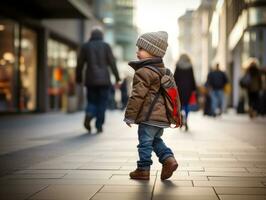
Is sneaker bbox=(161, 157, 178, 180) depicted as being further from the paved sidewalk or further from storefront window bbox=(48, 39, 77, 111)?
storefront window bbox=(48, 39, 77, 111)

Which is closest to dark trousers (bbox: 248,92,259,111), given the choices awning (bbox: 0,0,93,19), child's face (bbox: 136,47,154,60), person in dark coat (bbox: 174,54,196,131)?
person in dark coat (bbox: 174,54,196,131)

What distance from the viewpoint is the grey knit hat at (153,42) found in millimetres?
4906

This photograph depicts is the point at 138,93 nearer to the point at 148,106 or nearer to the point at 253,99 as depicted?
the point at 148,106

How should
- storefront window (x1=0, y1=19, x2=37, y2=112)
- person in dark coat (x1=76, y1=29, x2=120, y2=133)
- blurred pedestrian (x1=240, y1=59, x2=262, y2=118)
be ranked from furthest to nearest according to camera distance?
storefront window (x1=0, y1=19, x2=37, y2=112), blurred pedestrian (x1=240, y1=59, x2=262, y2=118), person in dark coat (x1=76, y1=29, x2=120, y2=133)

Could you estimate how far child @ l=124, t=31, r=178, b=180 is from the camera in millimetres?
4773

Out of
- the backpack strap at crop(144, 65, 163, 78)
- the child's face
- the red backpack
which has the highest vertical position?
the child's face

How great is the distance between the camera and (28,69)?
21.4 m

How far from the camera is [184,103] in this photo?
472 inches

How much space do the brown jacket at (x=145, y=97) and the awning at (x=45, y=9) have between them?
1367 centimetres

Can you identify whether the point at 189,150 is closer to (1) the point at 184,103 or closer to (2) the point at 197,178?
(2) the point at 197,178

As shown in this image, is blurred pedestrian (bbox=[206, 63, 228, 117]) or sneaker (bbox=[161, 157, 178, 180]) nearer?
sneaker (bbox=[161, 157, 178, 180])

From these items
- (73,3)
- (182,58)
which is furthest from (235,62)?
(182,58)

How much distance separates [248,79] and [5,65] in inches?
313

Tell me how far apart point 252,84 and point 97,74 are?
7.41 meters
